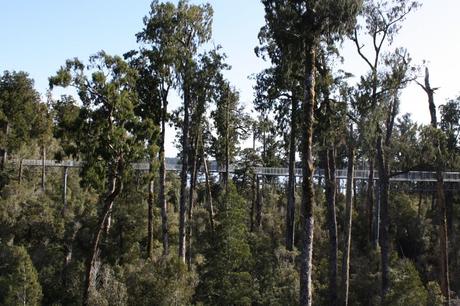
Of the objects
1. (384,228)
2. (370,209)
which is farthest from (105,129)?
(370,209)

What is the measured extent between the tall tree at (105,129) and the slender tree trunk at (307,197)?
9306 millimetres

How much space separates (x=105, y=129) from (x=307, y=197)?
10.3 metres

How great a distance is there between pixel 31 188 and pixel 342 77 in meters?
27.1

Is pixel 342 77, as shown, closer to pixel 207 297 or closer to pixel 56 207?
pixel 207 297

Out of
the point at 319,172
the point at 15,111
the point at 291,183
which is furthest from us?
the point at 319,172

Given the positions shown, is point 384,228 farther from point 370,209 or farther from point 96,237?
point 370,209

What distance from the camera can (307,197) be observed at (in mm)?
13320

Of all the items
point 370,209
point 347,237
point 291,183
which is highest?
point 291,183

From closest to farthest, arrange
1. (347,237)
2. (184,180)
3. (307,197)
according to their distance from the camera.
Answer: (307,197), (347,237), (184,180)

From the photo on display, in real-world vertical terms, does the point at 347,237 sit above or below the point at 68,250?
above

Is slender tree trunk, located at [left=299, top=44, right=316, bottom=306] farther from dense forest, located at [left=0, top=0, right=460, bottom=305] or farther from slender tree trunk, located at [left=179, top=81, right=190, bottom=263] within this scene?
slender tree trunk, located at [left=179, top=81, right=190, bottom=263]

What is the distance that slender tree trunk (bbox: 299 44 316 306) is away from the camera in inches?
512

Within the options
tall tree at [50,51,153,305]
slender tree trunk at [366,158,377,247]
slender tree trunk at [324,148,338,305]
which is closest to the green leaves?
tall tree at [50,51,153,305]

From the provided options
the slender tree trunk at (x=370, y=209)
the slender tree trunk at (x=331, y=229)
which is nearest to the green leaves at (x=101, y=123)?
the slender tree trunk at (x=331, y=229)
